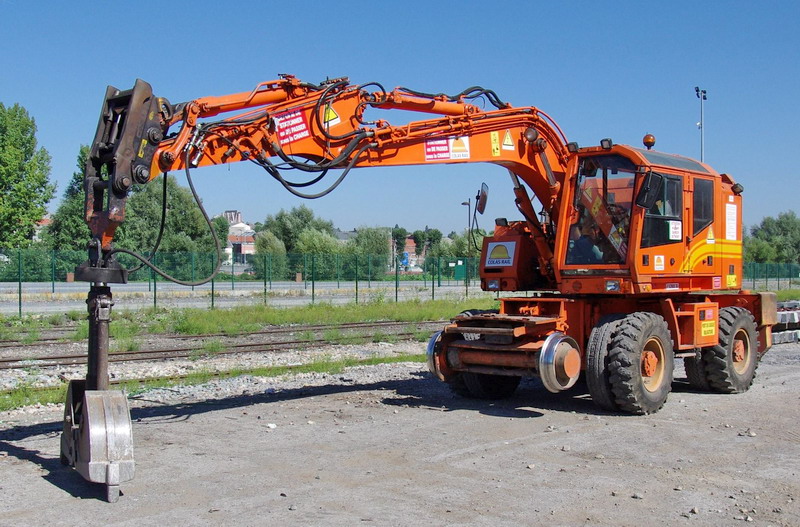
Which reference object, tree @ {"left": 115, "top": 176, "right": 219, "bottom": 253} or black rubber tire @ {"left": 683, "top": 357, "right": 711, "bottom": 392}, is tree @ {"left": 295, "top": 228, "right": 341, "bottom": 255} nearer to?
tree @ {"left": 115, "top": 176, "right": 219, "bottom": 253}

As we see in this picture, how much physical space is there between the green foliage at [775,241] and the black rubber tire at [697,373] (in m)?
66.8

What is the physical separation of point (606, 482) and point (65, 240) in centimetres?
6040

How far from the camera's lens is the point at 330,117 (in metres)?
9.27

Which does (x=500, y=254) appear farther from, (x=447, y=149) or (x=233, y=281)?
(x=233, y=281)

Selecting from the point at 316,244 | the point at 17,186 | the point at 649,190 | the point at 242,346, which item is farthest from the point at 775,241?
the point at 649,190

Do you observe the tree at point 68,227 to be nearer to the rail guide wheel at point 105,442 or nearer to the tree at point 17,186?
the tree at point 17,186

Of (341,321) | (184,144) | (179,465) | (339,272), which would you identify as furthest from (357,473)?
(339,272)

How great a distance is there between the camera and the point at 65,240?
202 ft

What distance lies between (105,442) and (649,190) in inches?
270

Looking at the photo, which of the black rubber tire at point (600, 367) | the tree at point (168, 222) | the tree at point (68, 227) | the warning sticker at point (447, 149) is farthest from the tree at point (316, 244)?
the black rubber tire at point (600, 367)


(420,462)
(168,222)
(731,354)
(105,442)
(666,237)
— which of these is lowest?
(420,462)

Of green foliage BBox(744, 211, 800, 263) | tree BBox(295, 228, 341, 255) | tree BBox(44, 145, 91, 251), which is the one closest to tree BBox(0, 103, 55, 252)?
tree BBox(44, 145, 91, 251)

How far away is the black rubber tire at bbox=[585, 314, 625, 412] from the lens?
1019 centimetres

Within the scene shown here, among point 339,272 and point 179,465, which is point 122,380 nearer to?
point 179,465
